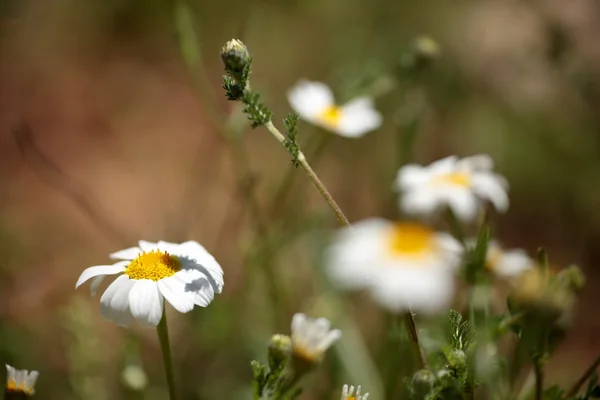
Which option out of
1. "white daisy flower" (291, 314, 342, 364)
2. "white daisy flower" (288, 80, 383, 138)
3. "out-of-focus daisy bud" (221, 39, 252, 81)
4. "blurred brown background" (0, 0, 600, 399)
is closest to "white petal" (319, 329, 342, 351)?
"white daisy flower" (291, 314, 342, 364)

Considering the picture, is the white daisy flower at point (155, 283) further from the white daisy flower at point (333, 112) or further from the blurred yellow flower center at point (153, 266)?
the white daisy flower at point (333, 112)

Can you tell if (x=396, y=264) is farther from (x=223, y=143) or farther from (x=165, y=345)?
(x=223, y=143)

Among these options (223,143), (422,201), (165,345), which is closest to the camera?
(422,201)

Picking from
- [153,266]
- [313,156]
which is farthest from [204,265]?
[313,156]

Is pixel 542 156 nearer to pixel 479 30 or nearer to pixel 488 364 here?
pixel 479 30

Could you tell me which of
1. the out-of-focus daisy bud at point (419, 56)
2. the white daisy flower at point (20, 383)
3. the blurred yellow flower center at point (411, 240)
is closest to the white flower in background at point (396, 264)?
the blurred yellow flower center at point (411, 240)

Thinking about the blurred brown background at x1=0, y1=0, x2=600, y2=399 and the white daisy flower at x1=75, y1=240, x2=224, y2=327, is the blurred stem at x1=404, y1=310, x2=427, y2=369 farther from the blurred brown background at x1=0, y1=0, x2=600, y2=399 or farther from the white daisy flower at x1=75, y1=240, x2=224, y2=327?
the blurred brown background at x1=0, y1=0, x2=600, y2=399
